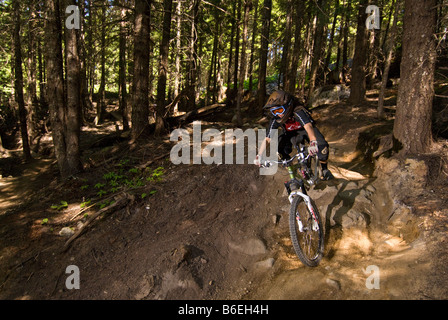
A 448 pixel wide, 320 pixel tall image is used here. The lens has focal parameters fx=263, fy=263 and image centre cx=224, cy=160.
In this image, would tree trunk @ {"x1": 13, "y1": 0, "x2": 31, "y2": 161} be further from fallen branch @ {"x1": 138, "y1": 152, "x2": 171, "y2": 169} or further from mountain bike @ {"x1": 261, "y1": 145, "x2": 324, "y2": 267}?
mountain bike @ {"x1": 261, "y1": 145, "x2": 324, "y2": 267}

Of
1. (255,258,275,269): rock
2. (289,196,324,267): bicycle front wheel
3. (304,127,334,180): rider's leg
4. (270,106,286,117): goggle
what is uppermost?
(270,106,286,117): goggle

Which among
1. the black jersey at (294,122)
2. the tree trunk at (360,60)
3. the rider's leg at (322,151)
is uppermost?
the tree trunk at (360,60)

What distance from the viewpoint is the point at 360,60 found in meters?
12.4

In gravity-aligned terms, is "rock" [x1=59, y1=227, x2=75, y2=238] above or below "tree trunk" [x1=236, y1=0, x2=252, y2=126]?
below

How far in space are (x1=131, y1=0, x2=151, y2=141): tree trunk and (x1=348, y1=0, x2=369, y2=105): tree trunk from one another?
9.34 meters

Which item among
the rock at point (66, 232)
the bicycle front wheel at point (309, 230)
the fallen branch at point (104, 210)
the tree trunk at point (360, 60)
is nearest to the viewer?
the bicycle front wheel at point (309, 230)

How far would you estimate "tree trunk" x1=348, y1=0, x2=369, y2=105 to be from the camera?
12.0m

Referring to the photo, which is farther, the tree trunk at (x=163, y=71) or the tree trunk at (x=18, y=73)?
the tree trunk at (x=18, y=73)

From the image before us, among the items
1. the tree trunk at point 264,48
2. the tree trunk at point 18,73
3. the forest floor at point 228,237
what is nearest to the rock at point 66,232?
the forest floor at point 228,237

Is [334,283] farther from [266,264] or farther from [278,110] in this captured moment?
[278,110]

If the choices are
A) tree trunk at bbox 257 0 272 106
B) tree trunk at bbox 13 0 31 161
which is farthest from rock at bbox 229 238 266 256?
tree trunk at bbox 13 0 31 161

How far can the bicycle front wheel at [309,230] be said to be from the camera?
4.12m

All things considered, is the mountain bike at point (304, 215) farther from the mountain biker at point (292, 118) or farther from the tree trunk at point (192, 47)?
the tree trunk at point (192, 47)

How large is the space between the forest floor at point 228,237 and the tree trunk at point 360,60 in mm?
5413
